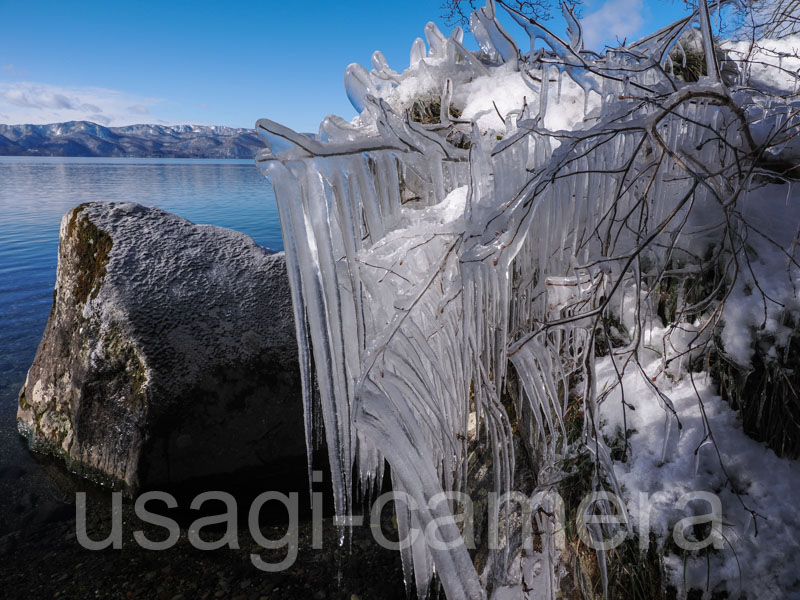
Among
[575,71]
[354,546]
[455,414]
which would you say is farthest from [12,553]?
[575,71]

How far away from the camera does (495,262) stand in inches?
69.9

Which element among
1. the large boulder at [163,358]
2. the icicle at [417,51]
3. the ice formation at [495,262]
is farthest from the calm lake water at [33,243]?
the icicle at [417,51]

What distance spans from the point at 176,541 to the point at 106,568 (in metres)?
0.40

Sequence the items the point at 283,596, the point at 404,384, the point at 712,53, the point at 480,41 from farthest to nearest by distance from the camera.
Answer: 1. the point at 480,41
2. the point at 283,596
3. the point at 404,384
4. the point at 712,53

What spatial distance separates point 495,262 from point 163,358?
2.90m

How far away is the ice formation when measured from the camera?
1.89 metres

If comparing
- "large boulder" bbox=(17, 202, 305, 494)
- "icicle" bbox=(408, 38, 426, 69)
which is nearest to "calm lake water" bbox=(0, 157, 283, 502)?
"large boulder" bbox=(17, 202, 305, 494)

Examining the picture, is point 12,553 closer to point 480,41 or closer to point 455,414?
point 455,414

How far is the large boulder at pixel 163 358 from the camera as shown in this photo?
3633 millimetres

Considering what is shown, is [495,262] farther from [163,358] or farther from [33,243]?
[33,243]

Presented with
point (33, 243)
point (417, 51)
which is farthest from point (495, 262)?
point (33, 243)

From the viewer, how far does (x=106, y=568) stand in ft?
9.82

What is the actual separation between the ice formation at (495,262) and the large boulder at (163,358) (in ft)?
5.06

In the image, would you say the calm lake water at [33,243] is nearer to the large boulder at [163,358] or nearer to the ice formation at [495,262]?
Answer: the large boulder at [163,358]
